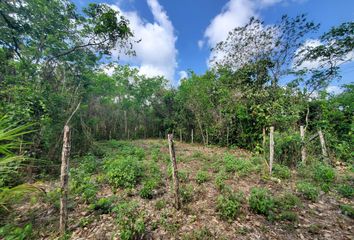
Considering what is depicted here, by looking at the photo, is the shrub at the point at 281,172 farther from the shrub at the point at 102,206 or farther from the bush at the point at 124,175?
the shrub at the point at 102,206

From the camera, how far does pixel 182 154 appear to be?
717 cm

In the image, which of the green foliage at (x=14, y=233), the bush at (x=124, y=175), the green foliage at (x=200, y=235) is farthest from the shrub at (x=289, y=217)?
the green foliage at (x=14, y=233)

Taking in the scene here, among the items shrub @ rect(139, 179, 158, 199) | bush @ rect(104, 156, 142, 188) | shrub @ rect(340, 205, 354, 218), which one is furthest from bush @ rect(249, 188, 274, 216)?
bush @ rect(104, 156, 142, 188)

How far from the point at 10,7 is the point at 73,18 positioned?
6.51 feet

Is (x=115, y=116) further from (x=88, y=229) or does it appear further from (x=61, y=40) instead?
(x=88, y=229)

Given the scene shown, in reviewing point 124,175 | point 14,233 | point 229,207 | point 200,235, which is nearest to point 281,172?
point 229,207

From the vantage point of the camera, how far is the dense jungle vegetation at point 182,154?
2520 mm

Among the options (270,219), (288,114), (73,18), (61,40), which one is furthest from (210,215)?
(73,18)

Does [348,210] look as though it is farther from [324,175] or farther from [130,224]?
[130,224]

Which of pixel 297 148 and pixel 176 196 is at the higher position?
pixel 297 148

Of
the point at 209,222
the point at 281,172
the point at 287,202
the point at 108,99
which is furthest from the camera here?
the point at 108,99

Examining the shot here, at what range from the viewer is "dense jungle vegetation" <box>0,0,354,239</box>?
2.52 m

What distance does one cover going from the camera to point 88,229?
8.20 ft

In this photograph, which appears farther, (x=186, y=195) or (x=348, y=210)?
(x=186, y=195)
